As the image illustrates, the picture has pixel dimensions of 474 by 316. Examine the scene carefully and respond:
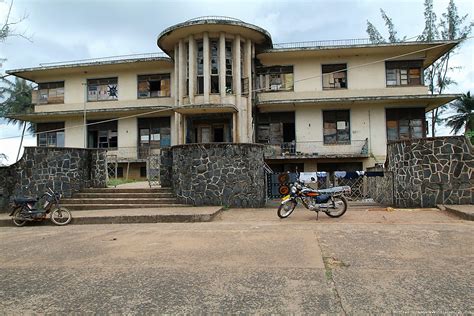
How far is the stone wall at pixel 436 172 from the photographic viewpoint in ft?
32.8

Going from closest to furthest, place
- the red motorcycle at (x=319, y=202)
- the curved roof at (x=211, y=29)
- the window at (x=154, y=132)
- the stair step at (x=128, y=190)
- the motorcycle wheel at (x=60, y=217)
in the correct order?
the red motorcycle at (x=319, y=202) → the motorcycle wheel at (x=60, y=217) → the stair step at (x=128, y=190) → the curved roof at (x=211, y=29) → the window at (x=154, y=132)

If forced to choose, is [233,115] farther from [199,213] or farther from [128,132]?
[199,213]

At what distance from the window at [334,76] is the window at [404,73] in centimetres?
265

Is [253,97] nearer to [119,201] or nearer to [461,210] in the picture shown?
[119,201]

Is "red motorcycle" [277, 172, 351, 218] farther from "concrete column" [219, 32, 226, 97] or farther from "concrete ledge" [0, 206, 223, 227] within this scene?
"concrete column" [219, 32, 226, 97]

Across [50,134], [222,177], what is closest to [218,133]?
[222,177]

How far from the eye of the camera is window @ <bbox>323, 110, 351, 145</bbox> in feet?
75.6

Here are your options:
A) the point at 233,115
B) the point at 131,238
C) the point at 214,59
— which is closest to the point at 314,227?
the point at 131,238

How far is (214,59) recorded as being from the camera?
21391 mm

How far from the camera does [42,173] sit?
40.1 feet

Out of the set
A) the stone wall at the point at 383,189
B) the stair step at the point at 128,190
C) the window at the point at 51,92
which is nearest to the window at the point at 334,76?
the stone wall at the point at 383,189

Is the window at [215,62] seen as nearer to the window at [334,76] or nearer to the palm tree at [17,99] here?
the window at [334,76]

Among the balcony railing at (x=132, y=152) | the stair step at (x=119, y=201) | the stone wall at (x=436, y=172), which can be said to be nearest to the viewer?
the stone wall at (x=436, y=172)

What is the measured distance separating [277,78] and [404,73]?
7.86 meters
